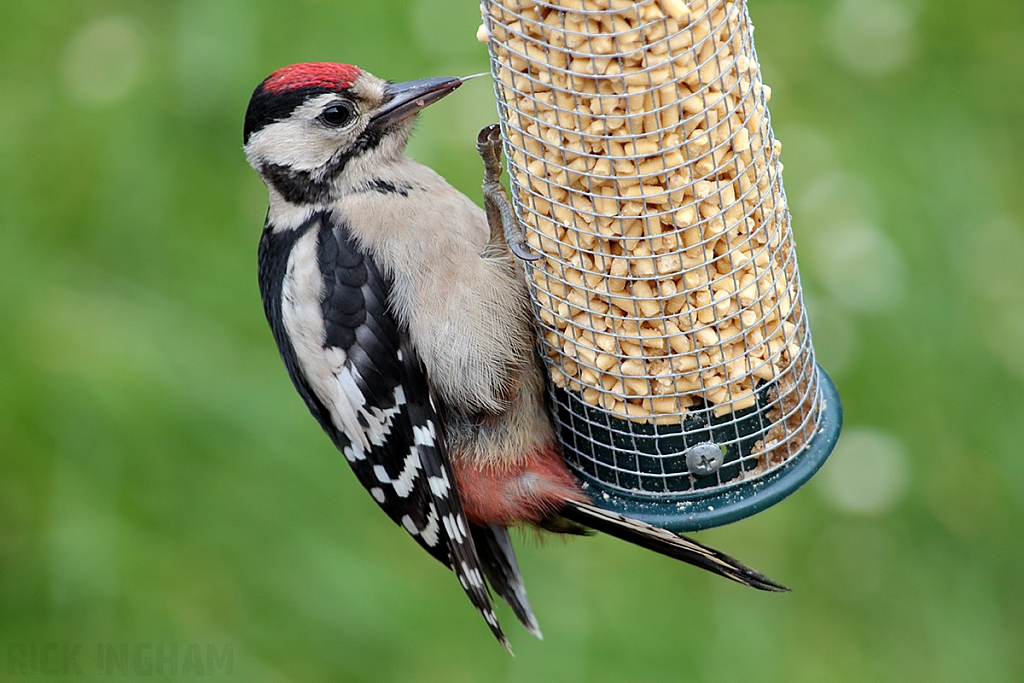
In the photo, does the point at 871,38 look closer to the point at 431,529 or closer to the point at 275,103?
the point at 275,103

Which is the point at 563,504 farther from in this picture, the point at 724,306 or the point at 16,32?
the point at 16,32

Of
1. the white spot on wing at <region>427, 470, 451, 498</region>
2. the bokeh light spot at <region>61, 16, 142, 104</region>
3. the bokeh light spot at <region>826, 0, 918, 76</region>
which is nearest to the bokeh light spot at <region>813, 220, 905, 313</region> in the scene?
the bokeh light spot at <region>826, 0, 918, 76</region>

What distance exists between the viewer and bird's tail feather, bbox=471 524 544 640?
10.6 ft

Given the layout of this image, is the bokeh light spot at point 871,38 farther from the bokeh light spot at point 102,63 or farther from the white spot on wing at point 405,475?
the bokeh light spot at point 102,63

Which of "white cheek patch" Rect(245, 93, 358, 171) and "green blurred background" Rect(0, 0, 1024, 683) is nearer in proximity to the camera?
"white cheek patch" Rect(245, 93, 358, 171)

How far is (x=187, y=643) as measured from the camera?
3787 mm

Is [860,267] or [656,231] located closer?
[656,231]

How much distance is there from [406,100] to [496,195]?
44cm

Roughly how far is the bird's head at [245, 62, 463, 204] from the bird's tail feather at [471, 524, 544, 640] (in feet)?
3.67

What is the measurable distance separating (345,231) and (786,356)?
122 centimetres

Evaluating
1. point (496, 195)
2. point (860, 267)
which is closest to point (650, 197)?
point (496, 195)

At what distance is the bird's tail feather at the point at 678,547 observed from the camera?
8.84 feet

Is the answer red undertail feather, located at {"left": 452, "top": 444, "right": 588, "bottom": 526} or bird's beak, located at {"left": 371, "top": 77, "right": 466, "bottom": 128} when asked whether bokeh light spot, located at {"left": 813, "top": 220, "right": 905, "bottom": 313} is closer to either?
red undertail feather, located at {"left": 452, "top": 444, "right": 588, "bottom": 526}

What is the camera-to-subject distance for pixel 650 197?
2447mm
